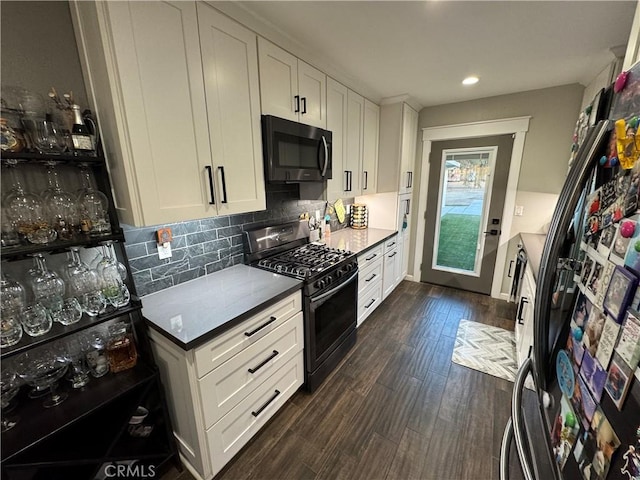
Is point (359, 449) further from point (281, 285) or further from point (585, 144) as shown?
point (585, 144)

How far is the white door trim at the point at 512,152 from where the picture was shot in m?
2.85

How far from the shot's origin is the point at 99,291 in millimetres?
1179

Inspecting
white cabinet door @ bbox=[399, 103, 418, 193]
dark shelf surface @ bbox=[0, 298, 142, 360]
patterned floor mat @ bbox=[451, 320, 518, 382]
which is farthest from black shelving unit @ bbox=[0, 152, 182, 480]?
white cabinet door @ bbox=[399, 103, 418, 193]

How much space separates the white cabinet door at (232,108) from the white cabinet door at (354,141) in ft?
3.84

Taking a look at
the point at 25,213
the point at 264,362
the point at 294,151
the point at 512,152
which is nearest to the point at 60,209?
the point at 25,213

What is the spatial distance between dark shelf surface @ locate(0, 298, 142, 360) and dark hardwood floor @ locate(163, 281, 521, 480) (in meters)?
0.98

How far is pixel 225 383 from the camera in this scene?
1.29m

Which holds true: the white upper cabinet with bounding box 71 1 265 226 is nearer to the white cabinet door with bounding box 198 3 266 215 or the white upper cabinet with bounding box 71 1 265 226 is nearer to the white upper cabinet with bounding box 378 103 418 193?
the white cabinet door with bounding box 198 3 266 215

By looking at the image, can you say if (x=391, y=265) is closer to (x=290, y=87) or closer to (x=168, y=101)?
(x=290, y=87)

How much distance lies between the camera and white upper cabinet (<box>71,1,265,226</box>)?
1.05 m

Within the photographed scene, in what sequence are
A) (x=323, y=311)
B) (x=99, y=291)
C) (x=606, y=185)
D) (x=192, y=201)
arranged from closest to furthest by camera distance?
1. (x=606, y=185)
2. (x=99, y=291)
3. (x=192, y=201)
4. (x=323, y=311)

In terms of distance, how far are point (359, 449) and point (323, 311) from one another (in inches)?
32.7

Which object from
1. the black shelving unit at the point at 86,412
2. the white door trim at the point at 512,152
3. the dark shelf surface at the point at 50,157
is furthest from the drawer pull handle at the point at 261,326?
the white door trim at the point at 512,152

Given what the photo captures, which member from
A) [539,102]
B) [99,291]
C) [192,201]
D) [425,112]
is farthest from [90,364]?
[539,102]
